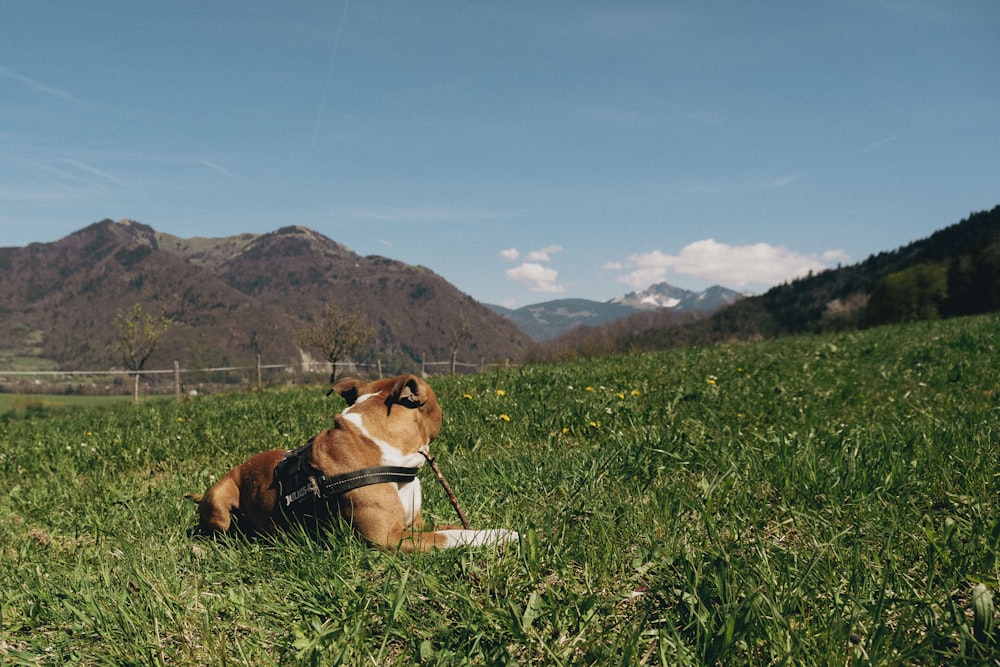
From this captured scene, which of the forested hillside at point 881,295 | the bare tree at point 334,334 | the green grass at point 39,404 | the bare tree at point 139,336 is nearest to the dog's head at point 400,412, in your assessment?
the green grass at point 39,404

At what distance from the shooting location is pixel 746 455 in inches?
160

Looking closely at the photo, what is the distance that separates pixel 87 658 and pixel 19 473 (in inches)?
253

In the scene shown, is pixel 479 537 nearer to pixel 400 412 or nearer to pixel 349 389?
pixel 400 412

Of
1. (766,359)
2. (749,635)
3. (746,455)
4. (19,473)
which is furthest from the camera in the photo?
(766,359)

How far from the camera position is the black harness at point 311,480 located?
10.7ft

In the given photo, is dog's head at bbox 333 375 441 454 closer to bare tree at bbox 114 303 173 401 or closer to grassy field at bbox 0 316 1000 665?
grassy field at bbox 0 316 1000 665

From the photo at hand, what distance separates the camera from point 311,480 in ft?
11.0

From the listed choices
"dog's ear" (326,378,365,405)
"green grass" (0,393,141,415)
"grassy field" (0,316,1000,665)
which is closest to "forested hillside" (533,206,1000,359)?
"green grass" (0,393,141,415)

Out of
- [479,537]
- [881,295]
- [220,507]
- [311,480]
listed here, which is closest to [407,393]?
[311,480]

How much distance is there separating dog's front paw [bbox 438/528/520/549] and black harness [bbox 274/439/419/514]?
48 cm

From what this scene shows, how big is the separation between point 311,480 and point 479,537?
3.70 ft

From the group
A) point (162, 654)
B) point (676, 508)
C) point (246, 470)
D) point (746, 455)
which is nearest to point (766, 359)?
point (746, 455)

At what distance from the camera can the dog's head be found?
3.55 meters

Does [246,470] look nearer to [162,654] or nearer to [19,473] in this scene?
[162,654]
